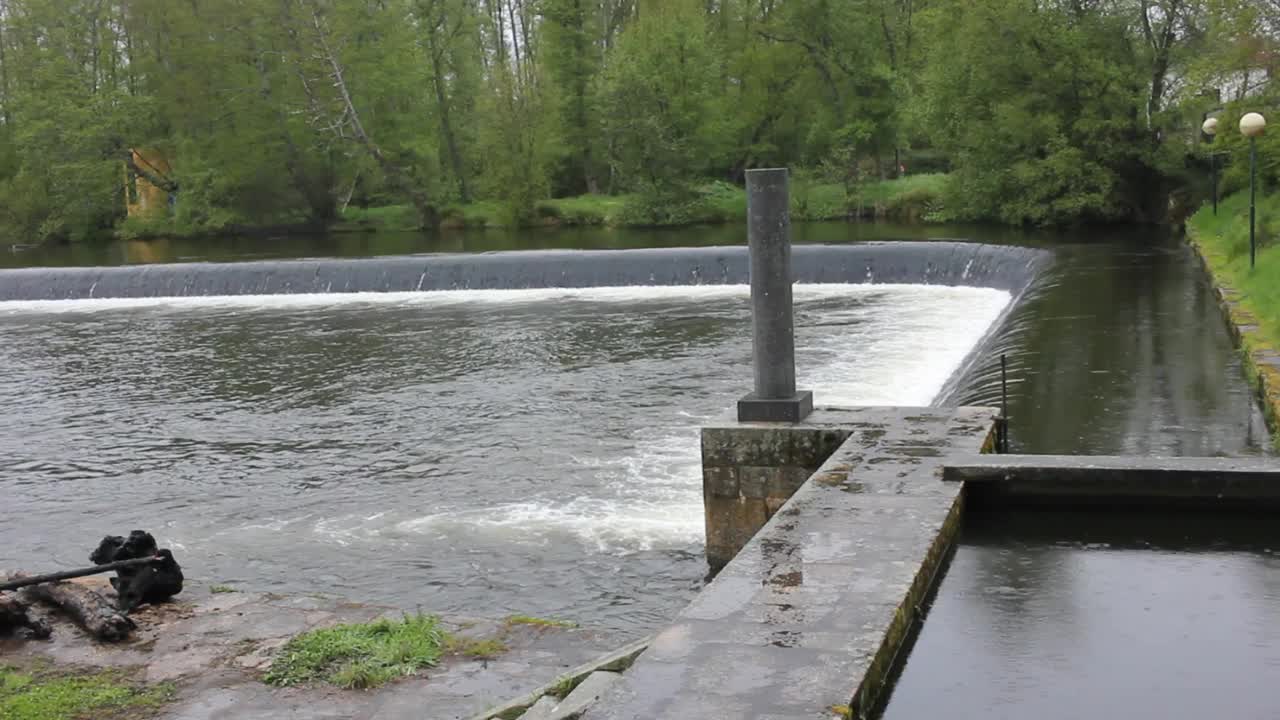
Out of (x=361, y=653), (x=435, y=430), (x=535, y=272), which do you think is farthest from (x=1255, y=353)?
(x=535, y=272)

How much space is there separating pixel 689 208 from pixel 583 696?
39.4 m

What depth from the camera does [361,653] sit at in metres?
A: 6.98

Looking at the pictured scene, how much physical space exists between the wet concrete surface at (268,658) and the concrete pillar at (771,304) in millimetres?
2242

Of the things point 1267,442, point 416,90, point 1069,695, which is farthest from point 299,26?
point 1069,695

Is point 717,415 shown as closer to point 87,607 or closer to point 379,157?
point 87,607

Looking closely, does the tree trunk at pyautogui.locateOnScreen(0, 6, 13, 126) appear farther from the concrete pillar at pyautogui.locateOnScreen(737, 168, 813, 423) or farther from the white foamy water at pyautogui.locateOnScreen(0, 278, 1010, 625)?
the concrete pillar at pyautogui.locateOnScreen(737, 168, 813, 423)

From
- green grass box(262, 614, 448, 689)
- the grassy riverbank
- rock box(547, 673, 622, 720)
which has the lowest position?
green grass box(262, 614, 448, 689)

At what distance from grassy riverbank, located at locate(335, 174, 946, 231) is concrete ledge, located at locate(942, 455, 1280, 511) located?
29532mm

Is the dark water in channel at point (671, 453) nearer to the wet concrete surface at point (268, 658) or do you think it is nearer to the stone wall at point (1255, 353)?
the stone wall at point (1255, 353)

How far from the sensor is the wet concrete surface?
638 cm

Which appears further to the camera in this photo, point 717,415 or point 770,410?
point 717,415

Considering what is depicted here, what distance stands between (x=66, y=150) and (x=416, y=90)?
13086 mm

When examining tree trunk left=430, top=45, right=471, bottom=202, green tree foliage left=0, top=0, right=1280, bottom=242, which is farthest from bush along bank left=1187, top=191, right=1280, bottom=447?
tree trunk left=430, top=45, right=471, bottom=202

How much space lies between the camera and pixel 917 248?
2620 centimetres
